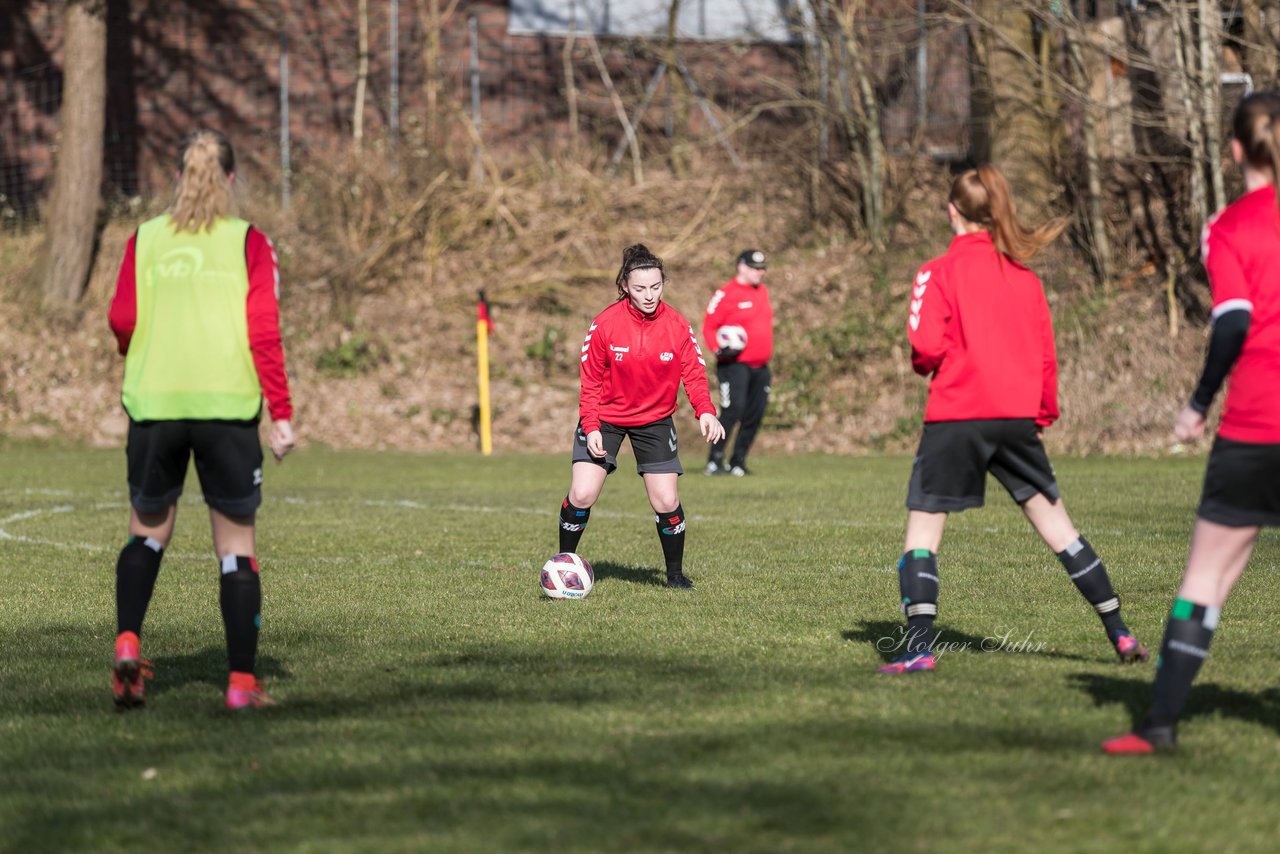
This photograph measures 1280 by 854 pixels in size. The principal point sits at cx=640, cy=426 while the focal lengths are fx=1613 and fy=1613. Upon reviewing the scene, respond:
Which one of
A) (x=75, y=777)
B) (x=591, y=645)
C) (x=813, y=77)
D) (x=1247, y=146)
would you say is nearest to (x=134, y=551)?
(x=75, y=777)

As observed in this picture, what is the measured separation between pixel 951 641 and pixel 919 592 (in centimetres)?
94

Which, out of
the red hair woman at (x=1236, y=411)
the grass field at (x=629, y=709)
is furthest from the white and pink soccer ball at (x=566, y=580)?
the red hair woman at (x=1236, y=411)

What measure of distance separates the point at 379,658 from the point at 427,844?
8.98ft

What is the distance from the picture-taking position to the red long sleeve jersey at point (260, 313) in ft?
18.2

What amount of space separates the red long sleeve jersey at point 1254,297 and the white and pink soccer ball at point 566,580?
420 centimetres

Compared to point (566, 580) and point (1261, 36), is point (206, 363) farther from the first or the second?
point (1261, 36)

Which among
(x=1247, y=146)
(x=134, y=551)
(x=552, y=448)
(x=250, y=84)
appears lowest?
(x=552, y=448)

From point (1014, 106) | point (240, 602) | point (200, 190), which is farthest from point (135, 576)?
point (1014, 106)

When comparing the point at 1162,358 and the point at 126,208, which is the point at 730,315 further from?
the point at 126,208

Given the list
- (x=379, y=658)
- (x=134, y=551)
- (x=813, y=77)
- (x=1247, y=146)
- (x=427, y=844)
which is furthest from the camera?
(x=813, y=77)

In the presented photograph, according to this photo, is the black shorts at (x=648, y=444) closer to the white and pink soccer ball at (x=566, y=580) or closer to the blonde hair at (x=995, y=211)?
the white and pink soccer ball at (x=566, y=580)

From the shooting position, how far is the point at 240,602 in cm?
566

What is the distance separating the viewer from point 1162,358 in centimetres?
2059

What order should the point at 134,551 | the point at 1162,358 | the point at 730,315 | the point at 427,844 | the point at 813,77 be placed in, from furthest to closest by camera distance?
the point at 813,77 → the point at 1162,358 → the point at 730,315 → the point at 134,551 → the point at 427,844
